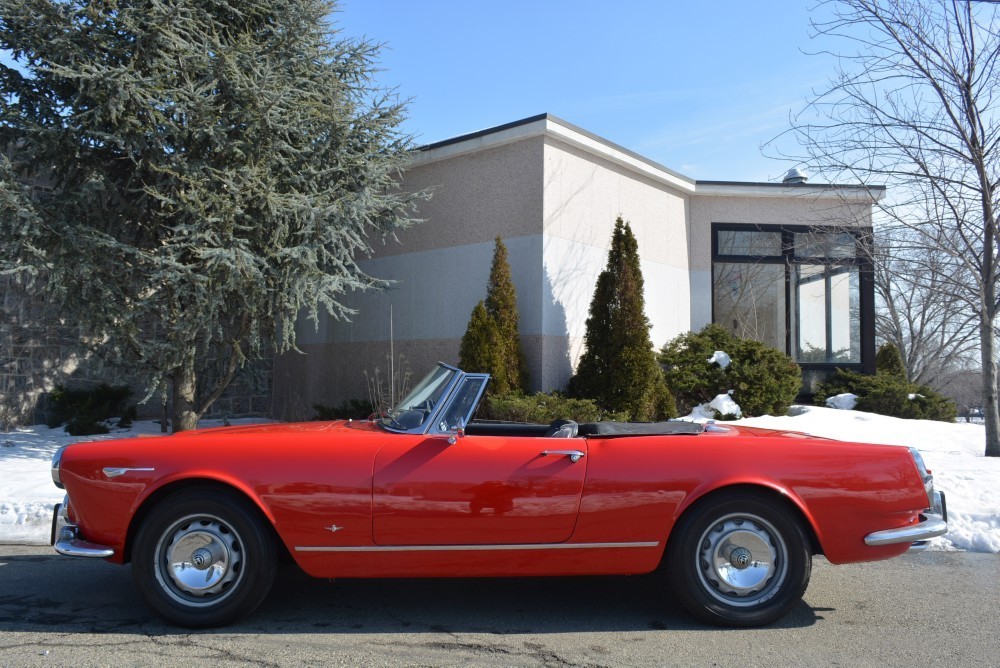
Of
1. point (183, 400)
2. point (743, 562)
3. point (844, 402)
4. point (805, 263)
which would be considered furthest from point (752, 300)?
point (743, 562)

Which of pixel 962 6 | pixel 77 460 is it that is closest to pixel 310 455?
pixel 77 460

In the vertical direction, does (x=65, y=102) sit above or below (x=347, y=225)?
above

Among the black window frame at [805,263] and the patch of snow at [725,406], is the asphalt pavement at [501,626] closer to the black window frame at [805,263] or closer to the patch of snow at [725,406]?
the patch of snow at [725,406]

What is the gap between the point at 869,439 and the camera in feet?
33.6

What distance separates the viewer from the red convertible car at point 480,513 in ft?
12.3

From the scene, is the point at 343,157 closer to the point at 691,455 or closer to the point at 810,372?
the point at 691,455

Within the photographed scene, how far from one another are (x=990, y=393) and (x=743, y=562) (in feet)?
24.1

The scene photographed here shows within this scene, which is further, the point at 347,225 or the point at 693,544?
the point at 347,225

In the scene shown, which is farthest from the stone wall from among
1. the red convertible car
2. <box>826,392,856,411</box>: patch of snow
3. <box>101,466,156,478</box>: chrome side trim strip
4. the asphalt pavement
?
<box>826,392,856,411</box>: patch of snow

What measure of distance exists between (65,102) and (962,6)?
413 inches

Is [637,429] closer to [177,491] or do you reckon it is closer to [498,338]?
[177,491]

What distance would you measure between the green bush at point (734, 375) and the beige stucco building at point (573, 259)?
3.62 ft

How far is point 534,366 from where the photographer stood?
10.8 meters

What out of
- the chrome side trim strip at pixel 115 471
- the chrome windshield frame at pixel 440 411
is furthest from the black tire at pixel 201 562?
the chrome windshield frame at pixel 440 411
